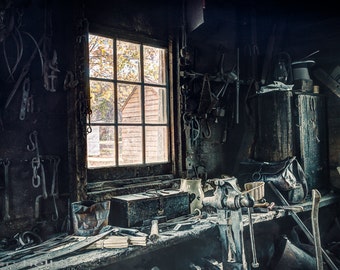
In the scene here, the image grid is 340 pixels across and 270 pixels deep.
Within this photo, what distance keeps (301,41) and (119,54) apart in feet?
11.4

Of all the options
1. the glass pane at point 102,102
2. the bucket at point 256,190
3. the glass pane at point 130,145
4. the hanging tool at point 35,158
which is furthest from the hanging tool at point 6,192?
the bucket at point 256,190

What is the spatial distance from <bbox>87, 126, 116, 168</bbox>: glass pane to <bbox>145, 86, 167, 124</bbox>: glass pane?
61 centimetres

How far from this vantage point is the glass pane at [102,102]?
3.97m

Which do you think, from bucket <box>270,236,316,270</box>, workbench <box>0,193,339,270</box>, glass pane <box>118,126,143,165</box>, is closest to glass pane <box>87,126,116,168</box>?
glass pane <box>118,126,143,165</box>

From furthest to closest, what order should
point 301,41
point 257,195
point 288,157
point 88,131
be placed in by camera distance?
point 301,41 < point 288,157 < point 257,195 < point 88,131

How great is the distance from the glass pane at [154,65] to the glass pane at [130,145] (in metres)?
0.71

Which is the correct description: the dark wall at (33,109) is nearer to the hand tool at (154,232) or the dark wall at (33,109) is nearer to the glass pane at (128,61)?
the glass pane at (128,61)

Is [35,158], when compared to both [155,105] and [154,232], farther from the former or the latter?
[155,105]

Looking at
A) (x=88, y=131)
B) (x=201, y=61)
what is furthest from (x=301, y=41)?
(x=88, y=131)

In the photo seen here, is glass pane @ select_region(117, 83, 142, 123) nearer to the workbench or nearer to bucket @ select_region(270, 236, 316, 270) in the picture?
the workbench

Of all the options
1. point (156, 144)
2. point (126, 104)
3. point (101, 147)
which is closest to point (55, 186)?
point (101, 147)

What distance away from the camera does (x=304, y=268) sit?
420 cm

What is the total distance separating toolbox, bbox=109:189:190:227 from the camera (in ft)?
11.8

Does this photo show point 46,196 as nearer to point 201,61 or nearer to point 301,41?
point 201,61
